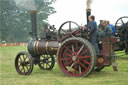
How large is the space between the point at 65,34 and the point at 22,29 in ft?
122

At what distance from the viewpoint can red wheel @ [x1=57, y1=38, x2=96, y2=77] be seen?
20.0 feet

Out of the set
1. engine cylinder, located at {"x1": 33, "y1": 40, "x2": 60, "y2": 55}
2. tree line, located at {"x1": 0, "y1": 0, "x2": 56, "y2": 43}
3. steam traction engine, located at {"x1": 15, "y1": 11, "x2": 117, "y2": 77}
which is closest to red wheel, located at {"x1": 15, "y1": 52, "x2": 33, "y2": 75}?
steam traction engine, located at {"x1": 15, "y1": 11, "x2": 117, "y2": 77}

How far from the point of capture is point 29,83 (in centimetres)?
569

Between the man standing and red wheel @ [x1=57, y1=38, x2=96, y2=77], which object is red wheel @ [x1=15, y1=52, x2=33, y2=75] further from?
the man standing

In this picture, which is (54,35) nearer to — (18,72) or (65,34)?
(65,34)

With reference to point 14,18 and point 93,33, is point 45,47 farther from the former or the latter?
point 14,18

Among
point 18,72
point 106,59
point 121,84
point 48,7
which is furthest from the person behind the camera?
point 48,7

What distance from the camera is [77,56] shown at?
249 inches

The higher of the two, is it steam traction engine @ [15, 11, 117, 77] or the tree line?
the tree line

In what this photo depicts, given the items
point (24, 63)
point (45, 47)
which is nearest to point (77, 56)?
point (45, 47)

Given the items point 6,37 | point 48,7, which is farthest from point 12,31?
point 48,7

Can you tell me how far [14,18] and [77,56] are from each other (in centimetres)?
3762

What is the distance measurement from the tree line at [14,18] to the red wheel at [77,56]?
35.5 meters

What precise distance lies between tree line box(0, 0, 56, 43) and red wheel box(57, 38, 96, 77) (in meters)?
35.5
